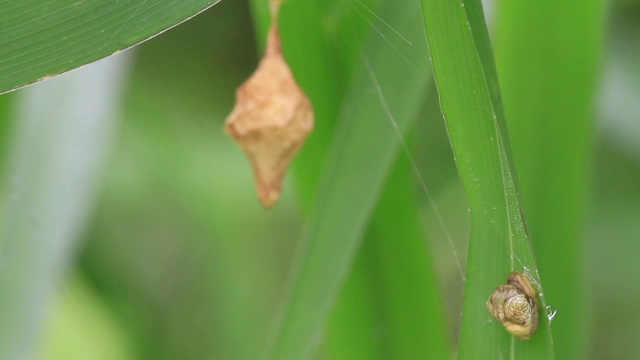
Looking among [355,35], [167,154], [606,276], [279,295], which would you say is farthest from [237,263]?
[355,35]

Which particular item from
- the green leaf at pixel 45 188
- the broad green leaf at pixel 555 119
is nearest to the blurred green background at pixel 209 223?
the green leaf at pixel 45 188

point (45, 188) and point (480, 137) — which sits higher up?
point (45, 188)

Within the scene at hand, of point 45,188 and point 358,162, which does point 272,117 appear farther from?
point 45,188

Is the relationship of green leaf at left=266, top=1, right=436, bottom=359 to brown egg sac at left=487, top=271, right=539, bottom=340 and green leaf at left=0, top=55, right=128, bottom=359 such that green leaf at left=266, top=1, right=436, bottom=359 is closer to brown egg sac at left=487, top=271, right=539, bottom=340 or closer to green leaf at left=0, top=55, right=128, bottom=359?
brown egg sac at left=487, top=271, right=539, bottom=340

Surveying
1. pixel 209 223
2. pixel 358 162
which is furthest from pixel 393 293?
pixel 209 223

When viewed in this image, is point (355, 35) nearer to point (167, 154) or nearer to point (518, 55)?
point (518, 55)

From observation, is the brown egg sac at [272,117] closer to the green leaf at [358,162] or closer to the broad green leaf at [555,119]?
the green leaf at [358,162]
